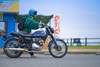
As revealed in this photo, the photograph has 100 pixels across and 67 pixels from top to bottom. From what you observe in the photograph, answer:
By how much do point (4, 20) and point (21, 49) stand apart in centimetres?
1436

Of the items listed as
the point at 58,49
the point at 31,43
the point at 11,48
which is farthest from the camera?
the point at 31,43

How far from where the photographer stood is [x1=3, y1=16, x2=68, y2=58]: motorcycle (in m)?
11.6

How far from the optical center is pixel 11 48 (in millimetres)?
11523

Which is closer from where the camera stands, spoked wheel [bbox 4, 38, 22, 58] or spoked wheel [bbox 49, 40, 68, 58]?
spoked wheel [bbox 4, 38, 22, 58]

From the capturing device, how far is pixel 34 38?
11812 mm

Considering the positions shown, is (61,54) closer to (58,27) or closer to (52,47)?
(52,47)

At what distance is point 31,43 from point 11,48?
69 cm

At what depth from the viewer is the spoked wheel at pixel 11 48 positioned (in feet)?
37.8

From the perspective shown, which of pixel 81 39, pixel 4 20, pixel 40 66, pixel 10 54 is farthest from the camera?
pixel 81 39

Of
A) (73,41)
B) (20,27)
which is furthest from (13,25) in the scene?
(20,27)

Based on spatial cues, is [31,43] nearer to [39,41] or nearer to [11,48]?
[39,41]

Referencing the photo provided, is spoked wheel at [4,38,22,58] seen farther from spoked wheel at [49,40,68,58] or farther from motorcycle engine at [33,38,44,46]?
spoked wheel at [49,40,68,58]

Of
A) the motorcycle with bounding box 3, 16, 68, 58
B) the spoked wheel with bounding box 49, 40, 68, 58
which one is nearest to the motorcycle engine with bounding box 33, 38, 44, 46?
the motorcycle with bounding box 3, 16, 68, 58

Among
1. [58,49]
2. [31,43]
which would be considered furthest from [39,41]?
[58,49]
